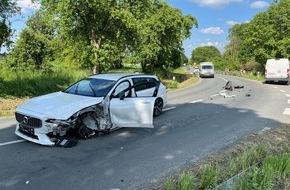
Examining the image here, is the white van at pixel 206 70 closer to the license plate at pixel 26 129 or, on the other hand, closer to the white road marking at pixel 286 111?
the white road marking at pixel 286 111

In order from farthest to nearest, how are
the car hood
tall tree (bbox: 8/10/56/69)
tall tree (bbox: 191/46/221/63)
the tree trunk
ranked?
1. tall tree (bbox: 191/46/221/63)
2. tall tree (bbox: 8/10/56/69)
3. the tree trunk
4. the car hood

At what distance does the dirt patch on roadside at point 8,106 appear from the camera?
40.9 feet

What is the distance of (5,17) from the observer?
1467cm

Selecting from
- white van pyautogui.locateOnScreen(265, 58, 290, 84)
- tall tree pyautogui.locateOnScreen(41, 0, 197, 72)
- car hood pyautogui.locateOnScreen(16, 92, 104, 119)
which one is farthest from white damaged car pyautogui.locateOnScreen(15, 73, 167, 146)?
white van pyautogui.locateOnScreen(265, 58, 290, 84)

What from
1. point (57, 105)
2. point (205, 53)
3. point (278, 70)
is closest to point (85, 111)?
point (57, 105)

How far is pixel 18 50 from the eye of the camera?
2508cm

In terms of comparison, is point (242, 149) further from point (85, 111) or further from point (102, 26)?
point (102, 26)

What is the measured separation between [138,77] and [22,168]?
5.51 meters

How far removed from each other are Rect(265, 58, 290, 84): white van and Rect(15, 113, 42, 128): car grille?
28.5 m

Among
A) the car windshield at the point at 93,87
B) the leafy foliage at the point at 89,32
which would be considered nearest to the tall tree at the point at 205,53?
the leafy foliage at the point at 89,32

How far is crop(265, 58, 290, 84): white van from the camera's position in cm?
3142

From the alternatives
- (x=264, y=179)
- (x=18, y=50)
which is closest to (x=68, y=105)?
(x=264, y=179)

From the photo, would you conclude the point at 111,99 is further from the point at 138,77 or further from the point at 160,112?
the point at 160,112

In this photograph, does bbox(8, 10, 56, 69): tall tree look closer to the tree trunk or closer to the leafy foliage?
the leafy foliage
